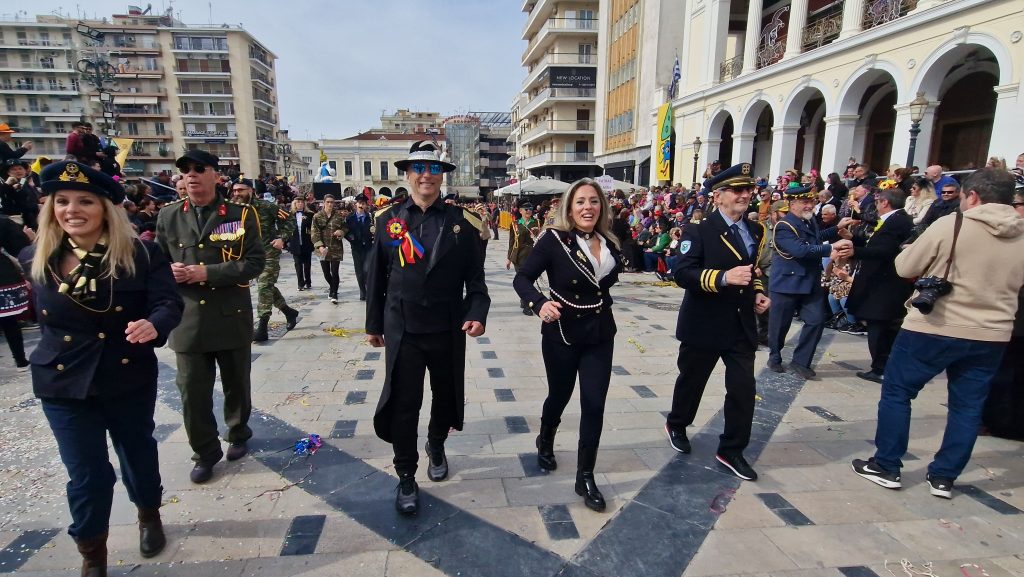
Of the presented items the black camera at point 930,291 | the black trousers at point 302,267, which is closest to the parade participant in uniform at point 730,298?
the black camera at point 930,291

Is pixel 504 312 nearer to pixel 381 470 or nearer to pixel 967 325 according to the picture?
pixel 381 470

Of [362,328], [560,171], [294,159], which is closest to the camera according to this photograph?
[362,328]

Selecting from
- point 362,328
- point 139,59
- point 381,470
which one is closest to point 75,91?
point 139,59

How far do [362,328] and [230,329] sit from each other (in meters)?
4.28

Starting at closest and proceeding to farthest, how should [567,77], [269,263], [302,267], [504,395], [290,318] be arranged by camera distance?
[504,395]
[269,263]
[290,318]
[302,267]
[567,77]

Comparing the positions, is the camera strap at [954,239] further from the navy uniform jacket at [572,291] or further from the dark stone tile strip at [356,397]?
the dark stone tile strip at [356,397]

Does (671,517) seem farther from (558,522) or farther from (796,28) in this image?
(796,28)

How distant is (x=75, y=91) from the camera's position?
66.5 m

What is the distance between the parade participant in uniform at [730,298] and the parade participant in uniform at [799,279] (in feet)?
6.49

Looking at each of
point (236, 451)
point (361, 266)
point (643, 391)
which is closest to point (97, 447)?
point (236, 451)

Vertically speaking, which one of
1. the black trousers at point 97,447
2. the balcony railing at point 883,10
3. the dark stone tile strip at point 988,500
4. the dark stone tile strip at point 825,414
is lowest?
the dark stone tile strip at point 825,414

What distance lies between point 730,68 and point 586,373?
2277cm

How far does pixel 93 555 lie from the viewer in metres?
2.47

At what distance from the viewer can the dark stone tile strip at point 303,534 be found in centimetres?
278
